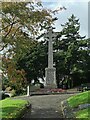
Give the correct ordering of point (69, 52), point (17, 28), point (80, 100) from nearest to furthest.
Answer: point (17, 28) → point (80, 100) → point (69, 52)

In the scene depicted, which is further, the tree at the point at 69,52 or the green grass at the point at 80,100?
the tree at the point at 69,52

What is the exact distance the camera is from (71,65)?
170 ft

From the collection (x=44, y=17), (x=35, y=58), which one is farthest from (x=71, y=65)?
(x=44, y=17)

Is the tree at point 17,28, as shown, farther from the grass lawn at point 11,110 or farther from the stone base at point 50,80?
the stone base at point 50,80

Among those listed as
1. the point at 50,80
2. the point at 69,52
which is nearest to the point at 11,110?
the point at 50,80

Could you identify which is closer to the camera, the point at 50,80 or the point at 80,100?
the point at 80,100

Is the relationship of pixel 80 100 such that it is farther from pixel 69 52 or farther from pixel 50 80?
pixel 69 52

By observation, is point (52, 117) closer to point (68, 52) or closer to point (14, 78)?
point (14, 78)

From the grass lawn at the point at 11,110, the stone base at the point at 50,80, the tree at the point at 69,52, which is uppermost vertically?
the tree at the point at 69,52

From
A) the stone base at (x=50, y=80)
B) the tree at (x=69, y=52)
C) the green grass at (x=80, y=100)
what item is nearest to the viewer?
the green grass at (x=80, y=100)

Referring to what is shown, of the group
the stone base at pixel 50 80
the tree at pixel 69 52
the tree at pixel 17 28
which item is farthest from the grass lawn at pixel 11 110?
the tree at pixel 69 52

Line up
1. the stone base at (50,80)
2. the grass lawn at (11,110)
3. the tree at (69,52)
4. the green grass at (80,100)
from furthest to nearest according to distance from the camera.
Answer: the tree at (69,52), the stone base at (50,80), the green grass at (80,100), the grass lawn at (11,110)

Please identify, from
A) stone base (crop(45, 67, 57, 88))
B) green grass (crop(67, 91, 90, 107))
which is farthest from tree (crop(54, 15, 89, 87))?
green grass (crop(67, 91, 90, 107))

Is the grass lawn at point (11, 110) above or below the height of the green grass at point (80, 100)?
below
